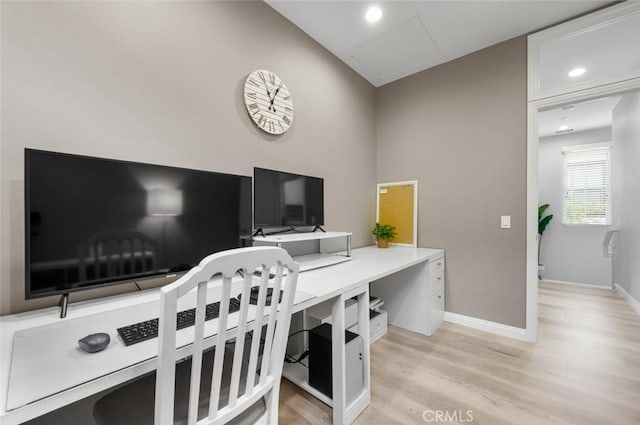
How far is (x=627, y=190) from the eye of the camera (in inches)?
131

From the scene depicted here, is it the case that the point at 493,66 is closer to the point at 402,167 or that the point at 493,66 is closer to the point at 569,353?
the point at 402,167

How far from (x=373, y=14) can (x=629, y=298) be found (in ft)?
14.2

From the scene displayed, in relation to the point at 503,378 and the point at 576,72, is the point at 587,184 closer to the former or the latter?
the point at 576,72

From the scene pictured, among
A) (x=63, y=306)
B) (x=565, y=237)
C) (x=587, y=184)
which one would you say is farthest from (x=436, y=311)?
(x=587, y=184)

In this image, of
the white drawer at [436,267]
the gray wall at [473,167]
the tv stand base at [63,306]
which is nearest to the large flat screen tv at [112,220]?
the tv stand base at [63,306]

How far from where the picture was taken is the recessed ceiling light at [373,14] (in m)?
2.03

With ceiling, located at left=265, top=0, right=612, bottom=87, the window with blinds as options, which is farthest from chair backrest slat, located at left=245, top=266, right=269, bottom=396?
the window with blinds

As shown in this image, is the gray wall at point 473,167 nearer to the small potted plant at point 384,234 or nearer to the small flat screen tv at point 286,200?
the small potted plant at point 384,234

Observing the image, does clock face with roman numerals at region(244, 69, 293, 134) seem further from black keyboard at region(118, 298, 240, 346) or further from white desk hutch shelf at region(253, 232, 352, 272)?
black keyboard at region(118, 298, 240, 346)

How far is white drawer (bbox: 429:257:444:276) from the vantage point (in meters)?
2.44

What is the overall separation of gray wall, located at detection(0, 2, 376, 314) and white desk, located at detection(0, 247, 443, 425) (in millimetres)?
210

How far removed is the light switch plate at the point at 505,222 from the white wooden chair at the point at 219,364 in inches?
91.3

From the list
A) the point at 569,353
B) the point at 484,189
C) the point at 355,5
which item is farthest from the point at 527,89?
the point at 569,353

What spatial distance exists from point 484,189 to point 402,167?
86 cm
